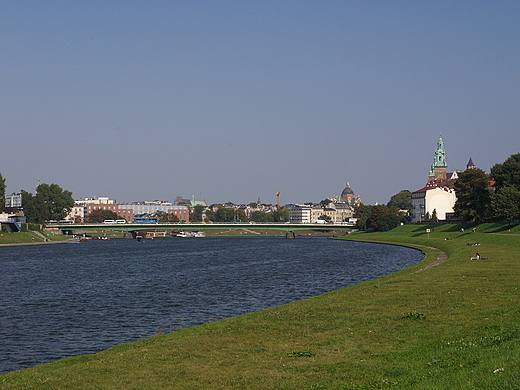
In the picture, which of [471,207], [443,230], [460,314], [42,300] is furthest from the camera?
[443,230]

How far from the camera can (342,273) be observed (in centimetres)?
7206

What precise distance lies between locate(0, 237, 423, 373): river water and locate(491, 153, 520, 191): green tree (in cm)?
4690

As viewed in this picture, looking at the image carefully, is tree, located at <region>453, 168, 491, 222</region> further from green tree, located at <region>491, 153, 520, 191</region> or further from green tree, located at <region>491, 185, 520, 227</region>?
green tree, located at <region>491, 185, 520, 227</region>

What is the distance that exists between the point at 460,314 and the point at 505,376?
13.1 metres

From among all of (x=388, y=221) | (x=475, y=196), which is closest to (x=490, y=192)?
(x=475, y=196)

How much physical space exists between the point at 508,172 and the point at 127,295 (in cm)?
9961

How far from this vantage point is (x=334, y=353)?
21.7m

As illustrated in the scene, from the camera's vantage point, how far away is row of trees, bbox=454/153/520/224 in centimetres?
11488

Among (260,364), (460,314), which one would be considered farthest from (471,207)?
(260,364)

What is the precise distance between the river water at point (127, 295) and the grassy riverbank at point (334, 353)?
6.12m

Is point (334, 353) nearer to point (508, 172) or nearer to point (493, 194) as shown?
point (493, 194)

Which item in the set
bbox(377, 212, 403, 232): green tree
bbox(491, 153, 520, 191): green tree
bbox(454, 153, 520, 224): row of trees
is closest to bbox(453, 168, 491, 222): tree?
bbox(454, 153, 520, 224): row of trees

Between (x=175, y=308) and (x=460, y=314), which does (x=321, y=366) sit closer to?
(x=460, y=314)

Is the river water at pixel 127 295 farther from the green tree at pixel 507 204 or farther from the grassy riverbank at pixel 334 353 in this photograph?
the green tree at pixel 507 204
